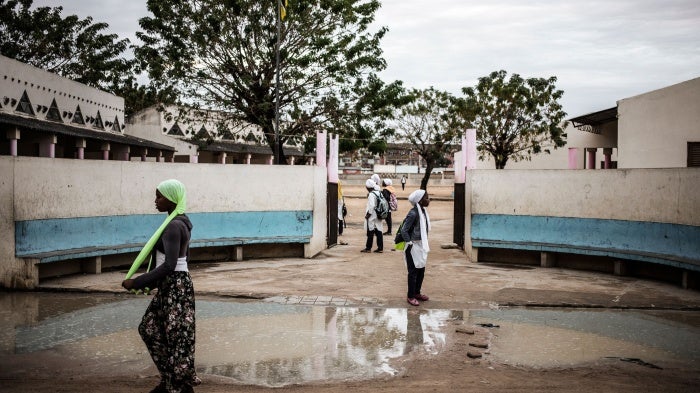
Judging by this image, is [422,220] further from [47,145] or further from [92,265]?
[47,145]

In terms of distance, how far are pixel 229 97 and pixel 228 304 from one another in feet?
57.5

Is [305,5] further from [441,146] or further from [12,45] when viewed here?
[12,45]

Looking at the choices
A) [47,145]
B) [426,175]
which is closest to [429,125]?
[426,175]

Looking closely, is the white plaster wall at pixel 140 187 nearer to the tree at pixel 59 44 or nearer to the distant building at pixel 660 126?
the distant building at pixel 660 126

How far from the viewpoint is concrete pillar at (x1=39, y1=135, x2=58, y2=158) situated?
2145 cm

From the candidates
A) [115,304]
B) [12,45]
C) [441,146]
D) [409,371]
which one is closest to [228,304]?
[115,304]

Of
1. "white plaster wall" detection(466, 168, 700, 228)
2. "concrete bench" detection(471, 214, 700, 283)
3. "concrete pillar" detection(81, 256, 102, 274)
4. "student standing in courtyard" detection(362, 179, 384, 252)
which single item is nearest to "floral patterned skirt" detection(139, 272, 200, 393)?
"concrete pillar" detection(81, 256, 102, 274)

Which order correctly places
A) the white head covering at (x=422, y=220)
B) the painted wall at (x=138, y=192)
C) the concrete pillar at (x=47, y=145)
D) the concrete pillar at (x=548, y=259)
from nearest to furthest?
the white head covering at (x=422, y=220) < the painted wall at (x=138, y=192) < the concrete pillar at (x=548, y=259) < the concrete pillar at (x=47, y=145)

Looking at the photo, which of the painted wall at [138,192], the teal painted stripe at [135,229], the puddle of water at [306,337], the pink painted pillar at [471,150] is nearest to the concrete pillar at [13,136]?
the painted wall at [138,192]

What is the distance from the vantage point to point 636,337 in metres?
7.97

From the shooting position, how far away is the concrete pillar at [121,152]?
3003cm

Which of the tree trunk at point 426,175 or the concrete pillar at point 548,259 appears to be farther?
the tree trunk at point 426,175

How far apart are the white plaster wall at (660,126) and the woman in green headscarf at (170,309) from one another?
1665cm

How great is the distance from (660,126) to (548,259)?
8.90 meters
